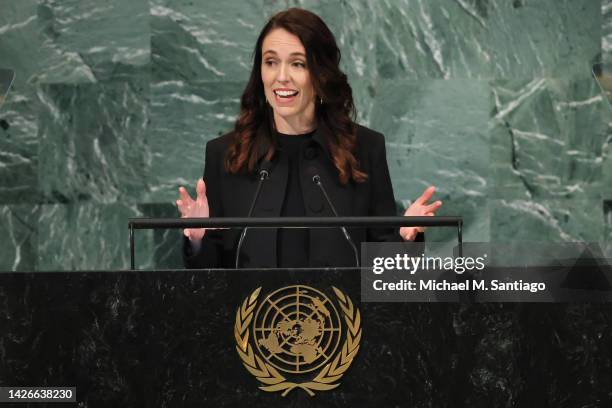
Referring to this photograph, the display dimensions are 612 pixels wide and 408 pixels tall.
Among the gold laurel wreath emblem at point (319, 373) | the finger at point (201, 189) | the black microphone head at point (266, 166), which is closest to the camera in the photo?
the gold laurel wreath emblem at point (319, 373)

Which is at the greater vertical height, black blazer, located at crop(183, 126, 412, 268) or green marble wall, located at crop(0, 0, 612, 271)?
green marble wall, located at crop(0, 0, 612, 271)

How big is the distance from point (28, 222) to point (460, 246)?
288 cm

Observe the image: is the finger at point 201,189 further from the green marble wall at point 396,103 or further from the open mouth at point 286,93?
the green marble wall at point 396,103

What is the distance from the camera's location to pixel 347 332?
6.91 ft

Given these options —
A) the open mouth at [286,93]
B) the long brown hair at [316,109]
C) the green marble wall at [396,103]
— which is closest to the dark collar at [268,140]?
the long brown hair at [316,109]

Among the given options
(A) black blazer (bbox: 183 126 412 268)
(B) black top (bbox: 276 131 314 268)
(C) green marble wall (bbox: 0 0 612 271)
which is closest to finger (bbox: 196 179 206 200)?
(A) black blazer (bbox: 183 126 412 268)

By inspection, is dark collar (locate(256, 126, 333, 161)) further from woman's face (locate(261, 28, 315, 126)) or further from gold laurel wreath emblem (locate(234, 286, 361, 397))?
gold laurel wreath emblem (locate(234, 286, 361, 397))

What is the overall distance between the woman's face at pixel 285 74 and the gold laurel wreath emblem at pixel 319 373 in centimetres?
93

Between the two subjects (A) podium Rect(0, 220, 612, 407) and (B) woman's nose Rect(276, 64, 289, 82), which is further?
(B) woman's nose Rect(276, 64, 289, 82)

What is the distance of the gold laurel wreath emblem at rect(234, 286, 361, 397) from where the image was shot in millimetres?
Answer: 2094

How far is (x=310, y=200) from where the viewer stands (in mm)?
2785

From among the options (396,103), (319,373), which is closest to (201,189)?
(319,373)

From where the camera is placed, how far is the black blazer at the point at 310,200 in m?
2.69

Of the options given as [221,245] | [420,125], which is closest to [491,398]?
[221,245]
